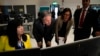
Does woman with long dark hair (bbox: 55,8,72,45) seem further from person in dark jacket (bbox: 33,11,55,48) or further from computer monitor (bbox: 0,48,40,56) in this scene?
computer monitor (bbox: 0,48,40,56)

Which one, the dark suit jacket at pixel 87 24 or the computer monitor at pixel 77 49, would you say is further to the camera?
the dark suit jacket at pixel 87 24

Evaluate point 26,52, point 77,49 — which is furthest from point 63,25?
point 26,52

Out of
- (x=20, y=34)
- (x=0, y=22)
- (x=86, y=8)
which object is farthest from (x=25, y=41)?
(x=0, y=22)

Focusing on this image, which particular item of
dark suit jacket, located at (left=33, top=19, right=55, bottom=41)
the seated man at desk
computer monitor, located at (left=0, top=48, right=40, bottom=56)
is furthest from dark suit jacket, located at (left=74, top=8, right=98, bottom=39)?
computer monitor, located at (left=0, top=48, right=40, bottom=56)

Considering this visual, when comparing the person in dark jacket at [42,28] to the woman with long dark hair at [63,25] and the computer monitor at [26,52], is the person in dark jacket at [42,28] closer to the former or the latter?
the woman with long dark hair at [63,25]

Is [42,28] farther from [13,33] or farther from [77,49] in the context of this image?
[77,49]

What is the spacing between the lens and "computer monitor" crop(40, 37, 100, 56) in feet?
3.67

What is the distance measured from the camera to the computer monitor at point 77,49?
1119 mm

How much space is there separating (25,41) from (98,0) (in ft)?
35.3

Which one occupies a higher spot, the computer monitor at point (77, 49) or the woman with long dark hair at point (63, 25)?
the computer monitor at point (77, 49)

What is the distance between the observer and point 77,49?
3.94ft

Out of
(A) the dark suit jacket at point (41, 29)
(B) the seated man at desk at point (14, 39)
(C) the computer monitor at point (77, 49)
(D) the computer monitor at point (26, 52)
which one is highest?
(D) the computer monitor at point (26, 52)

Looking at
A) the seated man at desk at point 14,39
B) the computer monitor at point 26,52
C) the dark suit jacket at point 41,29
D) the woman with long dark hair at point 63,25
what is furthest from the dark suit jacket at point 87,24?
the computer monitor at point 26,52

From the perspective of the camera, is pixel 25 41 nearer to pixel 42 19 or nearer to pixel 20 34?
pixel 20 34
